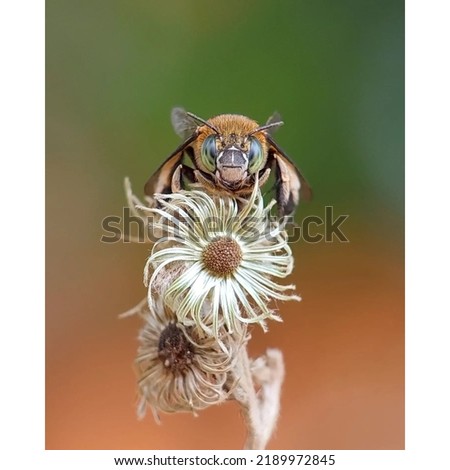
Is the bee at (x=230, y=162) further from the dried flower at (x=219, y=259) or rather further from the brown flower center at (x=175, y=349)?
the brown flower center at (x=175, y=349)

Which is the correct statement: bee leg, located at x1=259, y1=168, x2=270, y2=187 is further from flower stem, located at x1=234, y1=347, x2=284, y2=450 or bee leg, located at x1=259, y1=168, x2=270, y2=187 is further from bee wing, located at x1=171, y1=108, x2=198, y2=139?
flower stem, located at x1=234, y1=347, x2=284, y2=450

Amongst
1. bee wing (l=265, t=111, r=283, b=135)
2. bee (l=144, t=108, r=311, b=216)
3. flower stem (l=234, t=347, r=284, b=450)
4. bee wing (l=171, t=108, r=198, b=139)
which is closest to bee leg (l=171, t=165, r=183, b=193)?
bee (l=144, t=108, r=311, b=216)

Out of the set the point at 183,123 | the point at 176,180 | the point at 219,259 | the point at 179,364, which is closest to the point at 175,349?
the point at 179,364

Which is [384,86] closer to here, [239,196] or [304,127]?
[304,127]

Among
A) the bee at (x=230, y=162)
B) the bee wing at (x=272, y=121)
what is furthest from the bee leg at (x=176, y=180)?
the bee wing at (x=272, y=121)

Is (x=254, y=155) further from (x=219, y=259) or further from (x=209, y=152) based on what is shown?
(x=219, y=259)

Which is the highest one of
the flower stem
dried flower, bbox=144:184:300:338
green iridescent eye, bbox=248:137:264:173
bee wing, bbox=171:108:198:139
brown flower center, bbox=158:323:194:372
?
bee wing, bbox=171:108:198:139

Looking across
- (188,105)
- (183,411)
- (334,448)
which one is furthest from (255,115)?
(334,448)

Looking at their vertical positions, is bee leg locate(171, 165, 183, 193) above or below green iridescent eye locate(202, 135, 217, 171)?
below
